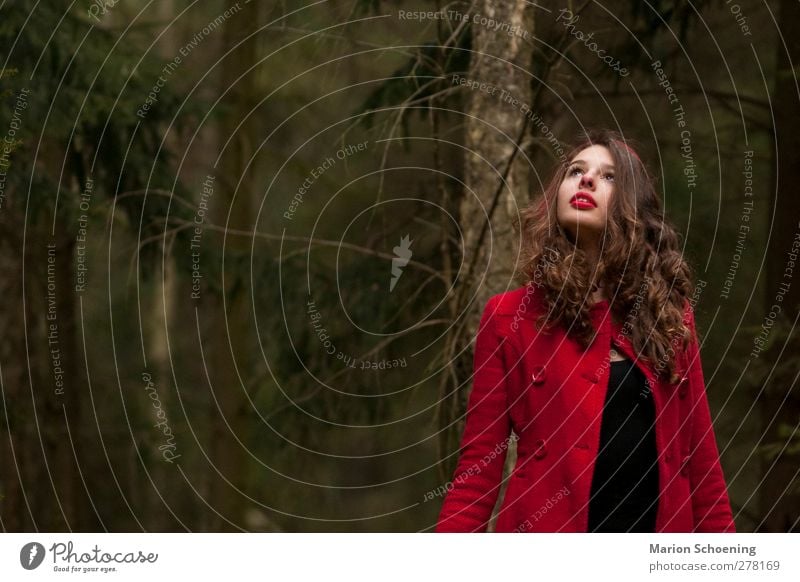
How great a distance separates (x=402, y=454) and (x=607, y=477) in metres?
8.43

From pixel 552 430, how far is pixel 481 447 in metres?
0.23

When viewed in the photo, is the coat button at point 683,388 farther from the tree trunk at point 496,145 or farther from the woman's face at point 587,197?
the tree trunk at point 496,145

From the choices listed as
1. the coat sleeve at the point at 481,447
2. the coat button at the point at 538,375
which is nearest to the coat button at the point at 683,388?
the coat button at the point at 538,375

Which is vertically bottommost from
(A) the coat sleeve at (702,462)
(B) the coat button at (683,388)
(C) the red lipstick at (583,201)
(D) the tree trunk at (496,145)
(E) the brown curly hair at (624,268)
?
(A) the coat sleeve at (702,462)

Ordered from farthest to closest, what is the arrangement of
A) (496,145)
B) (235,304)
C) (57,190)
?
(235,304)
(57,190)
(496,145)

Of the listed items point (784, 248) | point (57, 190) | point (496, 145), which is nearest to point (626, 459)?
point (496, 145)

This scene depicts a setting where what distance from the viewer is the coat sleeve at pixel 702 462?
3740 mm

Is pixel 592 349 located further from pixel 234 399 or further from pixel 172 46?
pixel 172 46

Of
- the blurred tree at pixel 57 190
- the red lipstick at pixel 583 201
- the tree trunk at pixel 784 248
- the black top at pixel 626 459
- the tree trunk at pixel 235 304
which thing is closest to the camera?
the black top at pixel 626 459

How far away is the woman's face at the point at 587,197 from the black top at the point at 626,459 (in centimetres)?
47

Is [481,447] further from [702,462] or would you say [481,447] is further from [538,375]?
[702,462]

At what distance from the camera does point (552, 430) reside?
3635 millimetres

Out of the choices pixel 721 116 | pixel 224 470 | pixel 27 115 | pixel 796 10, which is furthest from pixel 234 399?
pixel 796 10

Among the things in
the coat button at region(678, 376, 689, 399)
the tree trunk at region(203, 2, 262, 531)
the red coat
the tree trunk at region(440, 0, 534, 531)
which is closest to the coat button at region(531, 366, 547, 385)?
the red coat
